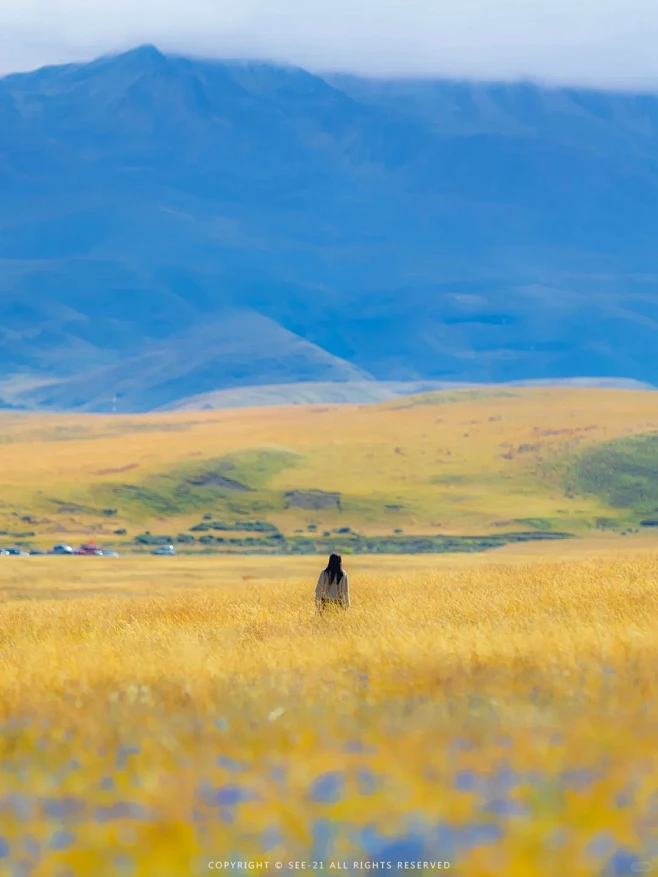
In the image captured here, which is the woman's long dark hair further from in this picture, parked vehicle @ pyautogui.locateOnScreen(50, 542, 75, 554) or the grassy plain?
the grassy plain

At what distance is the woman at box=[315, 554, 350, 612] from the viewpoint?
21.8 m

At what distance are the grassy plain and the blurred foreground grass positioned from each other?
83819mm

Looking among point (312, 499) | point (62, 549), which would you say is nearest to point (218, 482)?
point (312, 499)

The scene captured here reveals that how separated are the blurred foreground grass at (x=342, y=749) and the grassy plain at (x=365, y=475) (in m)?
83.8

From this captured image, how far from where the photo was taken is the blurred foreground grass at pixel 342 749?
7723 millimetres

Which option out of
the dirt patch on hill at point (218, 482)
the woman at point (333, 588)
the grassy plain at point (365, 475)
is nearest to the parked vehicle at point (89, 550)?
the grassy plain at point (365, 475)

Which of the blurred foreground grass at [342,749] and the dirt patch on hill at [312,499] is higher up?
the dirt patch on hill at [312,499]

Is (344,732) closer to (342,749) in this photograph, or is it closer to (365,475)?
(342,749)

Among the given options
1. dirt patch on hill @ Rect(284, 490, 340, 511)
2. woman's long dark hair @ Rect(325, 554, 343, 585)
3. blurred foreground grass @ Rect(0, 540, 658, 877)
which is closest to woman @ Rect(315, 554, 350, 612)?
woman's long dark hair @ Rect(325, 554, 343, 585)

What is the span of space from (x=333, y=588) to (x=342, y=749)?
1198 cm

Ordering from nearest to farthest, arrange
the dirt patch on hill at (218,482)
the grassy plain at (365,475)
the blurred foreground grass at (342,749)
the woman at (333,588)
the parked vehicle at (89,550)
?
the blurred foreground grass at (342,749)
the woman at (333,588)
the parked vehicle at (89,550)
the grassy plain at (365,475)
the dirt patch on hill at (218,482)

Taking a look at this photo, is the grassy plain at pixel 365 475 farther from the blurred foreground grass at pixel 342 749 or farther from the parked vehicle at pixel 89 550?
the blurred foreground grass at pixel 342 749

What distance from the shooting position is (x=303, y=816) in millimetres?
8281

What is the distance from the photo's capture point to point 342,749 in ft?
32.9
